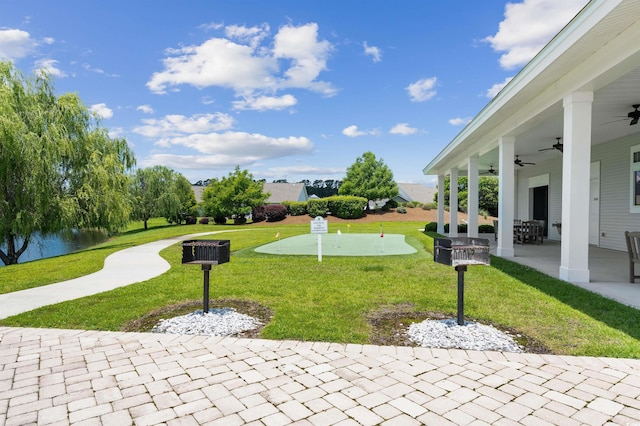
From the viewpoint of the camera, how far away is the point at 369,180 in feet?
134

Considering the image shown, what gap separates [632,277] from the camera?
19.9ft

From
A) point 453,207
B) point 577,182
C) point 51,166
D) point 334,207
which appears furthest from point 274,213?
point 577,182

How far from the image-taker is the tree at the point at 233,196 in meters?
32.3

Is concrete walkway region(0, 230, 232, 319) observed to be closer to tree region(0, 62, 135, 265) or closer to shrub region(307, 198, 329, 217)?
tree region(0, 62, 135, 265)

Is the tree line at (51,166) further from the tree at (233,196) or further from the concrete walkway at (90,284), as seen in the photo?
the tree at (233,196)

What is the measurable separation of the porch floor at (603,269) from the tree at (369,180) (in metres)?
29.0

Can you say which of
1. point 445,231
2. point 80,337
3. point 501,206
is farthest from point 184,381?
point 445,231

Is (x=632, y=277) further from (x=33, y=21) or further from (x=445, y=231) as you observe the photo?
(x=33, y=21)

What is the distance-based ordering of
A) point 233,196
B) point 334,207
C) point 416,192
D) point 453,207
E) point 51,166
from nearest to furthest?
point 51,166, point 453,207, point 233,196, point 334,207, point 416,192

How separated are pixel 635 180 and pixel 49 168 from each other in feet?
59.5

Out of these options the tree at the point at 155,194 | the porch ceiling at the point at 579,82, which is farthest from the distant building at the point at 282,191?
the porch ceiling at the point at 579,82

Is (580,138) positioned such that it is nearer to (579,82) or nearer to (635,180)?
(579,82)

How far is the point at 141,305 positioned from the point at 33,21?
10834 mm

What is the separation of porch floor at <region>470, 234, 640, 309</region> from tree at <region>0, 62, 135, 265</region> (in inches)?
560
